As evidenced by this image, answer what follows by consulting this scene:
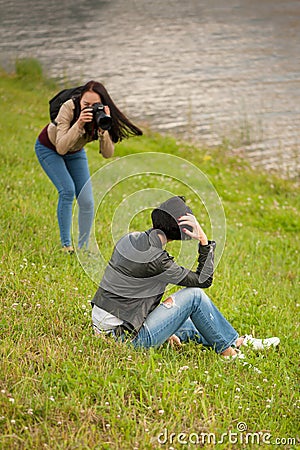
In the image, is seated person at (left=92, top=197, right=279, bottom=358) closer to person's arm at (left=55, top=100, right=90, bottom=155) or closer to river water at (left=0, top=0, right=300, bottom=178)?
person's arm at (left=55, top=100, right=90, bottom=155)

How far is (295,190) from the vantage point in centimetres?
937

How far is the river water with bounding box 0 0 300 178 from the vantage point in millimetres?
11977

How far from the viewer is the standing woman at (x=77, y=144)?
4629mm

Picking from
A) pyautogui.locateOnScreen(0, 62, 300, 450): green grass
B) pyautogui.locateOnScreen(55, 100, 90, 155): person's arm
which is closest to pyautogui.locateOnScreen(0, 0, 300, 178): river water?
pyautogui.locateOnScreen(0, 62, 300, 450): green grass

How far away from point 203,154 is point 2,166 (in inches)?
162

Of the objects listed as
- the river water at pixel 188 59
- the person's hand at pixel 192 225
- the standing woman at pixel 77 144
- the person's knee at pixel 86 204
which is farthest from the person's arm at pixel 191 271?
the river water at pixel 188 59

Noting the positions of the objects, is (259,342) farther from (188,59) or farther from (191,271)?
(188,59)

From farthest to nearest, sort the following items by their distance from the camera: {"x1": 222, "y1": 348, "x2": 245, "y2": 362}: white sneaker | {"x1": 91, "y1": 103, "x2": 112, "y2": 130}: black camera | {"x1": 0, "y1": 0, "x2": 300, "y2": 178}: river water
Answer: {"x1": 0, "y1": 0, "x2": 300, "y2": 178}: river water → {"x1": 91, "y1": 103, "x2": 112, "y2": 130}: black camera → {"x1": 222, "y1": 348, "x2": 245, "y2": 362}: white sneaker

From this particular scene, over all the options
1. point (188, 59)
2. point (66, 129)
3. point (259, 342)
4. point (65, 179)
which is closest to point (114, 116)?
point (66, 129)

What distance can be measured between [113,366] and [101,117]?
1.84 meters

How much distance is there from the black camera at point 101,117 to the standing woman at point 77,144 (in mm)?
33

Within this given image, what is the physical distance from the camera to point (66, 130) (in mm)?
4777

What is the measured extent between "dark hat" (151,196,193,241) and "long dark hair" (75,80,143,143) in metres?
1.31

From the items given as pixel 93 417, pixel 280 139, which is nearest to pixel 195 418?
pixel 93 417
